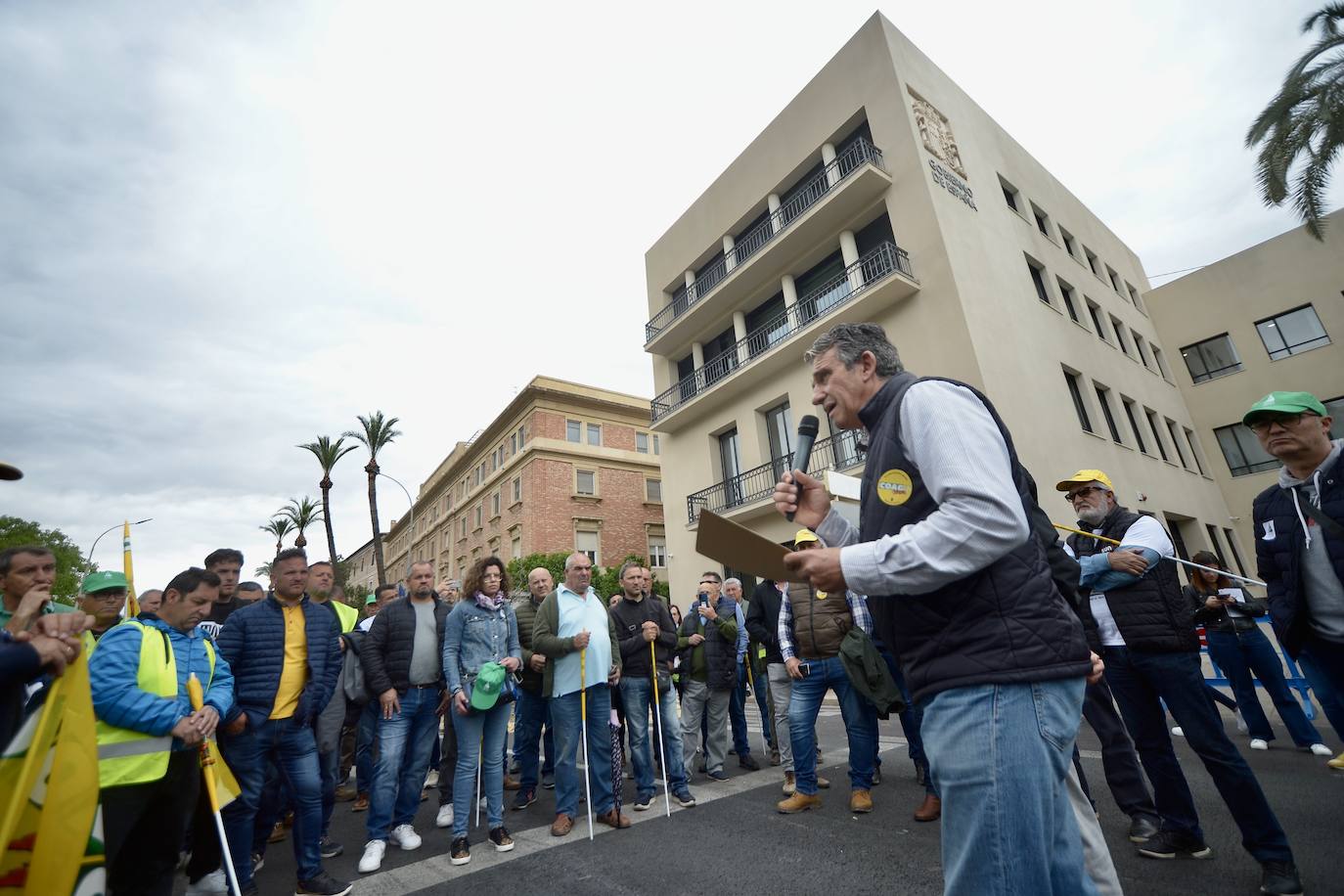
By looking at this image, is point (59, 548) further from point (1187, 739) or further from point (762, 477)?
point (1187, 739)

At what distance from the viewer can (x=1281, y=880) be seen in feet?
9.12

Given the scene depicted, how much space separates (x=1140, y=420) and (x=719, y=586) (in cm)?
1670

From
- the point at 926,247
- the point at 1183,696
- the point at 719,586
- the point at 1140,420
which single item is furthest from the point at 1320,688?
the point at 1140,420

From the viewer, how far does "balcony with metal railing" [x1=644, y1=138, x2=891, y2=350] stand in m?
14.4

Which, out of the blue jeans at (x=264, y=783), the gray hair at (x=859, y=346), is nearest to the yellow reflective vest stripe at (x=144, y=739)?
the blue jeans at (x=264, y=783)

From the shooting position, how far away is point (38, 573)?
3.20 m

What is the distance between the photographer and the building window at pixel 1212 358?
20578 millimetres

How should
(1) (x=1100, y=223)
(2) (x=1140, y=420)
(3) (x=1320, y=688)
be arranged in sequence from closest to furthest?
(3) (x=1320, y=688), (2) (x=1140, y=420), (1) (x=1100, y=223)

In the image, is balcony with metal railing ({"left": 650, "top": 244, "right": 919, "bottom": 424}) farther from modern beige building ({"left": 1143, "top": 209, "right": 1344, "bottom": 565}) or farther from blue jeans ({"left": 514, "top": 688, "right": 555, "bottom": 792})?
modern beige building ({"left": 1143, "top": 209, "right": 1344, "bottom": 565})

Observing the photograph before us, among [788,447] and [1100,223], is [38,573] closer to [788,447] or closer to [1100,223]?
[788,447]

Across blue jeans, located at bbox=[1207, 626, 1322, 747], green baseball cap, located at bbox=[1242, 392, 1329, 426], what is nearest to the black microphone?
green baseball cap, located at bbox=[1242, 392, 1329, 426]

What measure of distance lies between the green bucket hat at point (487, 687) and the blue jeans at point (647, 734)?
4.54 feet

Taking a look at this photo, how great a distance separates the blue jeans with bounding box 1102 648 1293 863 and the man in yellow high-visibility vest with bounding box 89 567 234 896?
16.9 feet

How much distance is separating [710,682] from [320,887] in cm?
379
